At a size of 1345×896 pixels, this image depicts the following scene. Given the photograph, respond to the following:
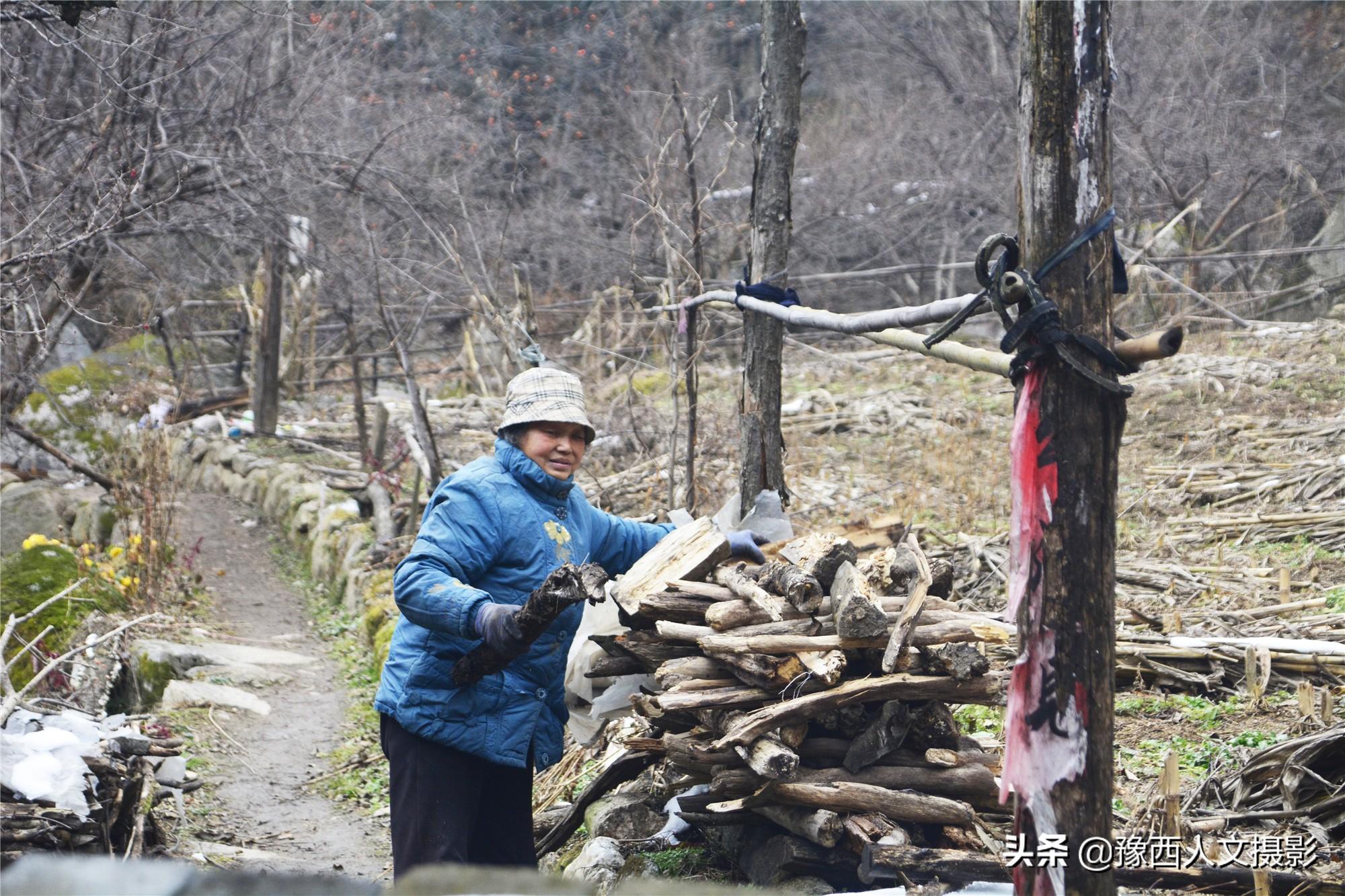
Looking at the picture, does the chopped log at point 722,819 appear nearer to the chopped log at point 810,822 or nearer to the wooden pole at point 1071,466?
the chopped log at point 810,822

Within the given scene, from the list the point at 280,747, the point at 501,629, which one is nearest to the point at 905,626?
the point at 501,629

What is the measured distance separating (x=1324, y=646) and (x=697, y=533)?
3.03m

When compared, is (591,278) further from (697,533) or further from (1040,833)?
(1040,833)

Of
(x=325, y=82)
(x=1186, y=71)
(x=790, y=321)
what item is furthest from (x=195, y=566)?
(x=1186, y=71)

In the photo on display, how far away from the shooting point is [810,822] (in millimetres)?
3611

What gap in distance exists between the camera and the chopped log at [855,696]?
3.57 metres

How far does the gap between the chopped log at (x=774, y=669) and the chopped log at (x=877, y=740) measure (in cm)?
31

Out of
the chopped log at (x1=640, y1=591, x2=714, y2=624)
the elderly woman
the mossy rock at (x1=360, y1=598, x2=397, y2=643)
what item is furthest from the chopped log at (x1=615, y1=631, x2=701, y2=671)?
the mossy rock at (x1=360, y1=598, x2=397, y2=643)

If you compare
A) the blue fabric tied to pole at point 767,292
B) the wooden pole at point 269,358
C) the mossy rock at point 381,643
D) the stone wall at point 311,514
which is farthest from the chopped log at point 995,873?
the wooden pole at point 269,358

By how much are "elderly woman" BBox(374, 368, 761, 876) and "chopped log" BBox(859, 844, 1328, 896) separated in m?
1.14

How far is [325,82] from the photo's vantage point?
41.4ft

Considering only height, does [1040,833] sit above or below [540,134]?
below

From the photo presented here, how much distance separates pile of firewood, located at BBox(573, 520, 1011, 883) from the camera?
3584 mm

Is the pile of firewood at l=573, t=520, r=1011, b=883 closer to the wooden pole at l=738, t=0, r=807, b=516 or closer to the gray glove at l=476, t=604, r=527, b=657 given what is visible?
the gray glove at l=476, t=604, r=527, b=657
